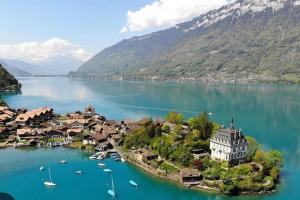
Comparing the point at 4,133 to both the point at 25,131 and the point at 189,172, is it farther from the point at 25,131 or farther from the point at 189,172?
the point at 189,172

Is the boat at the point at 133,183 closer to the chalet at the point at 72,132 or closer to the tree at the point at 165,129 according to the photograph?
the tree at the point at 165,129

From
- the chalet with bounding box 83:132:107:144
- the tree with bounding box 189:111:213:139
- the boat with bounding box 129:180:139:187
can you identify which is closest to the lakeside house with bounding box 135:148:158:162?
the boat with bounding box 129:180:139:187

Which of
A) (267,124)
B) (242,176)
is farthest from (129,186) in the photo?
(267,124)

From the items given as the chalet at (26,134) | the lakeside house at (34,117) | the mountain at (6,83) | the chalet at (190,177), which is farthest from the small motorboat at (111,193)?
the mountain at (6,83)

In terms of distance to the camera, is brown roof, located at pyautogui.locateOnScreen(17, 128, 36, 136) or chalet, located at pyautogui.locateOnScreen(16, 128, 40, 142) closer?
chalet, located at pyautogui.locateOnScreen(16, 128, 40, 142)

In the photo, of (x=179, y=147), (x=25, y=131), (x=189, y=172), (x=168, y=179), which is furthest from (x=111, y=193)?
(x=25, y=131)

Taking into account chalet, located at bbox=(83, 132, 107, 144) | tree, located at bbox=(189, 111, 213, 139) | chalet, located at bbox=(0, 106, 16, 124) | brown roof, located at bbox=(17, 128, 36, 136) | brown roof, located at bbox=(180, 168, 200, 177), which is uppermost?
tree, located at bbox=(189, 111, 213, 139)

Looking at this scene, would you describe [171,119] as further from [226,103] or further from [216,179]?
[226,103]

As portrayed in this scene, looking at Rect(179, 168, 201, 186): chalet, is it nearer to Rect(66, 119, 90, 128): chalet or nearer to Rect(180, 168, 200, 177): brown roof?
Rect(180, 168, 200, 177): brown roof
